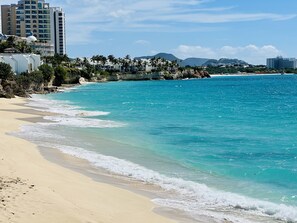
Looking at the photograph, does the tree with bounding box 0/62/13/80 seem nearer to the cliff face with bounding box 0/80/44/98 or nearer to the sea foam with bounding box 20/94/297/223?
the cliff face with bounding box 0/80/44/98

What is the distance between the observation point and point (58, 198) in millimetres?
14266

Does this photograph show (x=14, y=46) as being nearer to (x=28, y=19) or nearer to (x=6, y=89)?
(x=28, y=19)

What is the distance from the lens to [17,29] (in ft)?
588

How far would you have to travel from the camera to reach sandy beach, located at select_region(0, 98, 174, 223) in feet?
40.4

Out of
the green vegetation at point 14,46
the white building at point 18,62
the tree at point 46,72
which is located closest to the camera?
the white building at point 18,62

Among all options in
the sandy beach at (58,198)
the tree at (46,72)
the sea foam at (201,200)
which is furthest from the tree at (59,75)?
the sandy beach at (58,198)

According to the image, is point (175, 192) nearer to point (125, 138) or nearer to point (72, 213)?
point (72, 213)

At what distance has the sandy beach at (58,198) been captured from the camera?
12.3 m

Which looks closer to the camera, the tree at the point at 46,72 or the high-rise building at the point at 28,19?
the tree at the point at 46,72

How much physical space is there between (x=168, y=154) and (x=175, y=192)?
8.54 m

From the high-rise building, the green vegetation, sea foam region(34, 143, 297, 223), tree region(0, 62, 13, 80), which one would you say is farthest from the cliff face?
the high-rise building

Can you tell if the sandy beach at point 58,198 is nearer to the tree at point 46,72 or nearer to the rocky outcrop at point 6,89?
the rocky outcrop at point 6,89

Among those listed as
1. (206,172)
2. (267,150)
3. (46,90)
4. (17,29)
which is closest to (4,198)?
(206,172)

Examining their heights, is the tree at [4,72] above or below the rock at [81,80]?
above
